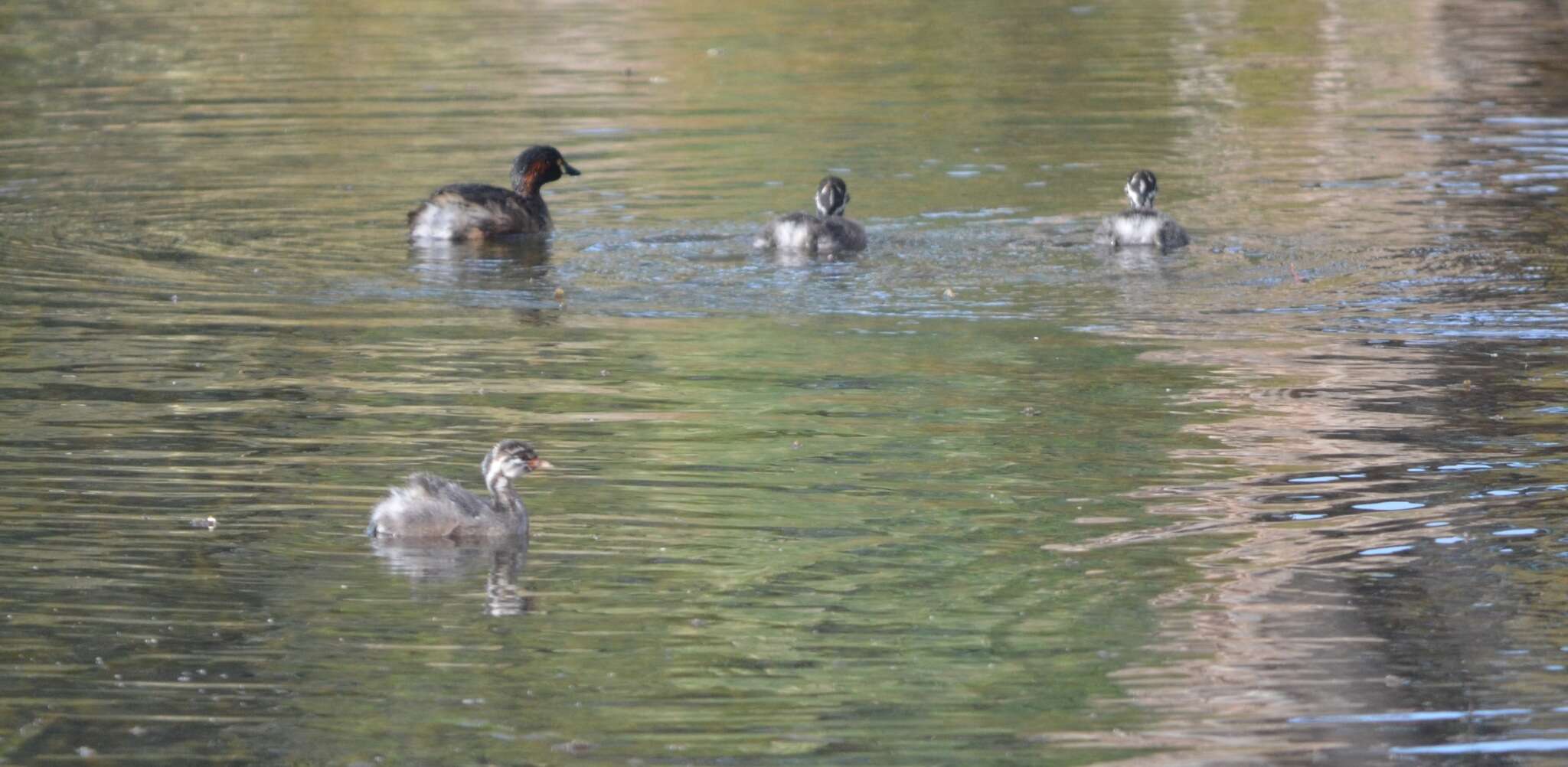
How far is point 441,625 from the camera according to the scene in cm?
825

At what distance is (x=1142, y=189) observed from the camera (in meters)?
15.4

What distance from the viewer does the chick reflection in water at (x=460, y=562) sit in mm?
8711

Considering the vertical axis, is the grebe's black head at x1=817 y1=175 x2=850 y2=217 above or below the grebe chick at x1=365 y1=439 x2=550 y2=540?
above

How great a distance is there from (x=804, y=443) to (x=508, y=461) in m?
1.77

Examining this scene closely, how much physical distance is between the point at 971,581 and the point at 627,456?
236 cm

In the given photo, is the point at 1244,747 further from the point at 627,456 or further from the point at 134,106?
the point at 134,106

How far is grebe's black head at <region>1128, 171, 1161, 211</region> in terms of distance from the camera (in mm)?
15414

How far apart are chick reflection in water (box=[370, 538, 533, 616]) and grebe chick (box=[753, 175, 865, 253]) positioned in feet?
20.1

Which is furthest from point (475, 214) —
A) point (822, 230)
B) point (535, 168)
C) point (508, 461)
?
point (508, 461)

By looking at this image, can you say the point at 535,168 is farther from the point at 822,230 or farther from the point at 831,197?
the point at 822,230

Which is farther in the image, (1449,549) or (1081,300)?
(1081,300)

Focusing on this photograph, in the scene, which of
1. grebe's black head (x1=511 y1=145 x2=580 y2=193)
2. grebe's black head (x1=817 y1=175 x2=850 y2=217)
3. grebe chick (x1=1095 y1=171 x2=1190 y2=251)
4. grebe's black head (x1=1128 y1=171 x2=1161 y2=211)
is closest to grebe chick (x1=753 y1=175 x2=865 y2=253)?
grebe's black head (x1=817 y1=175 x2=850 y2=217)

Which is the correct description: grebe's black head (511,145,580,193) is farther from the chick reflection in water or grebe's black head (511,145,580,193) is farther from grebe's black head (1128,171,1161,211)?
the chick reflection in water

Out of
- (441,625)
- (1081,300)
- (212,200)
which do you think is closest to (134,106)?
(212,200)
